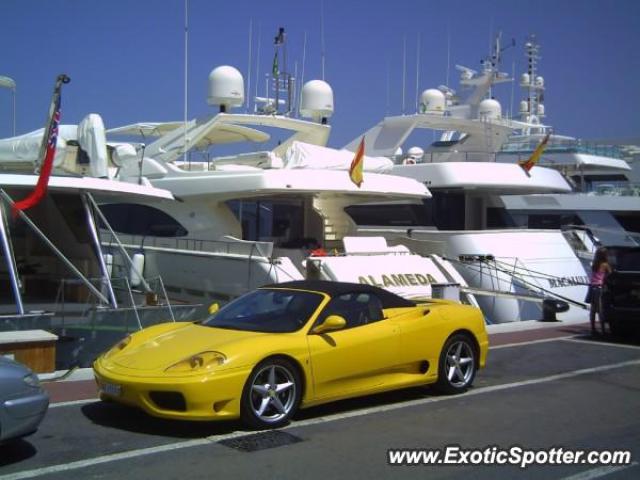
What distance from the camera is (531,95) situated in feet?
145

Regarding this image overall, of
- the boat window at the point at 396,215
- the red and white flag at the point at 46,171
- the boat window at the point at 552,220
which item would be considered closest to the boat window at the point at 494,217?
the boat window at the point at 396,215

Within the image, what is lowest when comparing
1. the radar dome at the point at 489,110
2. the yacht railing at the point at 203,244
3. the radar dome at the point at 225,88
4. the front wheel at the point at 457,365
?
the front wheel at the point at 457,365

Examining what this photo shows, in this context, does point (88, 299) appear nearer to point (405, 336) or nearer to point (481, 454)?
point (405, 336)

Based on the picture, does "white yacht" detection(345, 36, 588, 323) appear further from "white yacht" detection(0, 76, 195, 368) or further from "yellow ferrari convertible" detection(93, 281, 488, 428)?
"yellow ferrari convertible" detection(93, 281, 488, 428)

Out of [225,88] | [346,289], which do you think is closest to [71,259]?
[225,88]

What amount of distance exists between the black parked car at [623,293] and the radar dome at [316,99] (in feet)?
39.9

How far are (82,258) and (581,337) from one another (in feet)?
30.3

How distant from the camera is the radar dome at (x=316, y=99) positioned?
74.3 ft

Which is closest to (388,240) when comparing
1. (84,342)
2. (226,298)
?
(226,298)

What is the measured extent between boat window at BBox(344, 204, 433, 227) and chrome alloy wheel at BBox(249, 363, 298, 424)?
17850mm

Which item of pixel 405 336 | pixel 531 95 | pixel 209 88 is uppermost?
pixel 531 95

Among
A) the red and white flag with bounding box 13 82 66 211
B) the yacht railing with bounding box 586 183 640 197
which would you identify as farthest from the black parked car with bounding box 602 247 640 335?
the yacht railing with bounding box 586 183 640 197

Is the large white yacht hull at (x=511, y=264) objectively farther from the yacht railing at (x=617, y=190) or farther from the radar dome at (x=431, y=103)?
the yacht railing at (x=617, y=190)

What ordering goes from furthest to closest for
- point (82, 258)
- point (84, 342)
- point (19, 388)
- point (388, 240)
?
point (388, 240)
point (82, 258)
point (84, 342)
point (19, 388)
